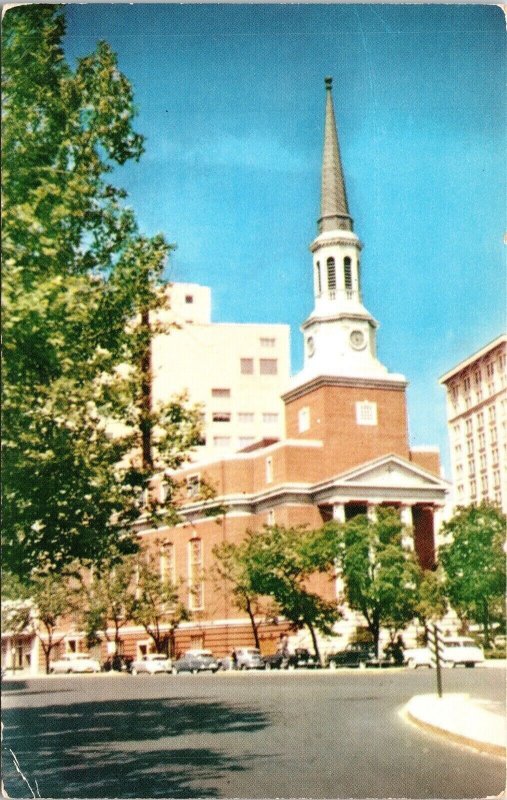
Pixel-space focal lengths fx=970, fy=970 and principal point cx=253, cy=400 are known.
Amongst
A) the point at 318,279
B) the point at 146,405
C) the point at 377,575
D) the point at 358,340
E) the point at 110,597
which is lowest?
the point at 110,597

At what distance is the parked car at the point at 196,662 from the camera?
9578mm

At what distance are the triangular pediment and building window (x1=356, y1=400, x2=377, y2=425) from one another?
417 millimetres

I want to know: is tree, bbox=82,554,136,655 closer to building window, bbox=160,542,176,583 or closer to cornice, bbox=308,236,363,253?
building window, bbox=160,542,176,583

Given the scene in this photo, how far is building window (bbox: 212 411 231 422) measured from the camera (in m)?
9.97

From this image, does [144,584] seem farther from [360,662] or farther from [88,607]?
[360,662]

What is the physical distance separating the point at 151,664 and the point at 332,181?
5.16 metres

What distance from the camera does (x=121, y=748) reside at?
28.9ft

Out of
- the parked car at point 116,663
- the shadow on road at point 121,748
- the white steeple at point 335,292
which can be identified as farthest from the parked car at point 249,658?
the white steeple at point 335,292

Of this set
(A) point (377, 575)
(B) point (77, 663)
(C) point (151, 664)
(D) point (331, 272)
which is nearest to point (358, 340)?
(D) point (331, 272)

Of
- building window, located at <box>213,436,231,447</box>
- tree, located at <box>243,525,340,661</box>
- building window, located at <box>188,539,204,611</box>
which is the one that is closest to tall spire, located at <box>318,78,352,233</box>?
building window, located at <box>213,436,231,447</box>

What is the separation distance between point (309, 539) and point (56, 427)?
2765 mm

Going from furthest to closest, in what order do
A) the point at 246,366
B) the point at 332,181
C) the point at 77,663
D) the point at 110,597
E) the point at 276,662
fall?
the point at 77,663 → the point at 110,597 → the point at 246,366 → the point at 276,662 → the point at 332,181

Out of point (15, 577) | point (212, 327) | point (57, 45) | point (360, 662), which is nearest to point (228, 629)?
point (360, 662)

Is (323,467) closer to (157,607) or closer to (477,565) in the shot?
(477,565)
